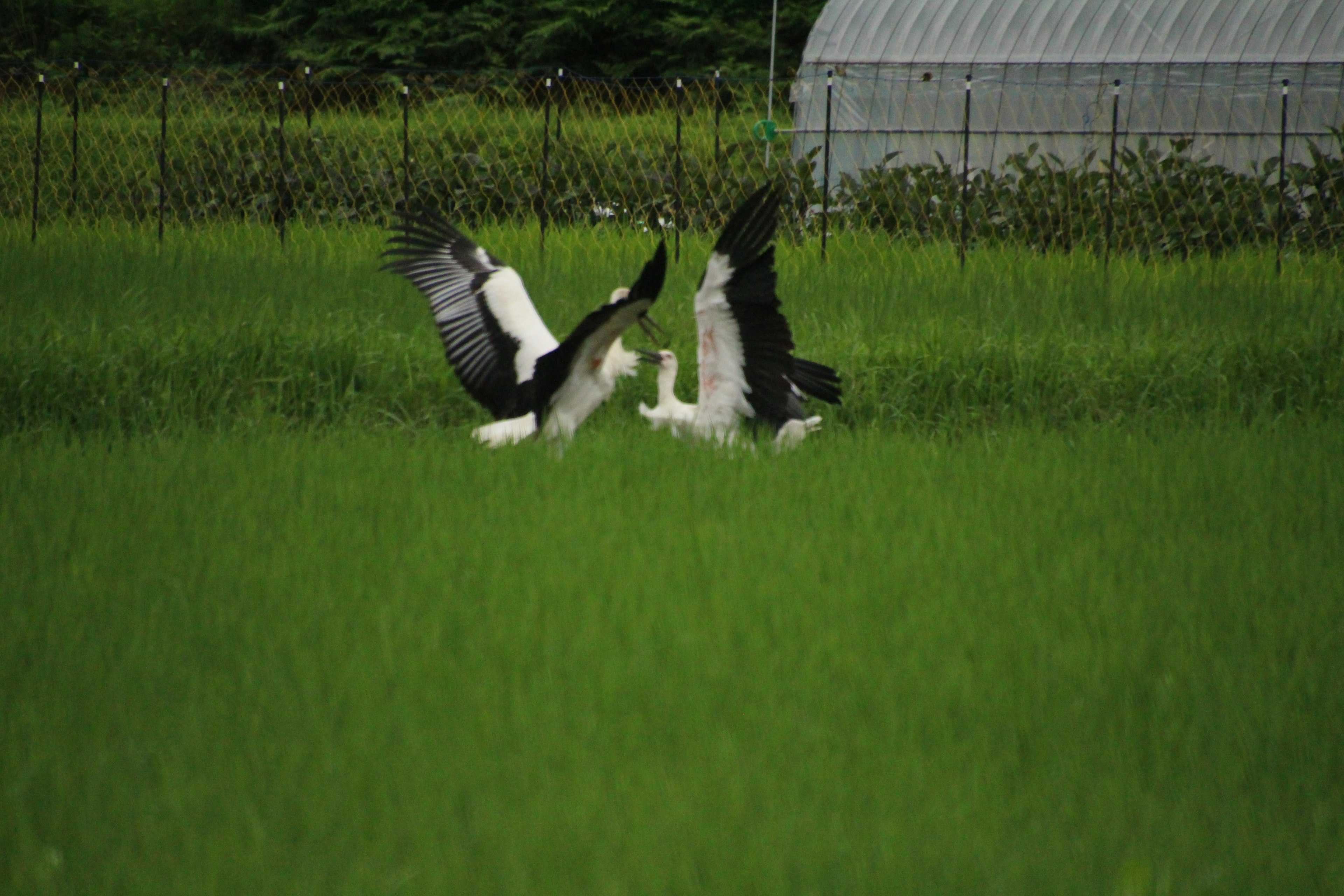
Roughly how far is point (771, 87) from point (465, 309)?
337 inches

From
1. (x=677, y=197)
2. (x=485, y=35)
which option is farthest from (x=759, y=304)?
(x=485, y=35)

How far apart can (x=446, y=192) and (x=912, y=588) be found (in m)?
9.71

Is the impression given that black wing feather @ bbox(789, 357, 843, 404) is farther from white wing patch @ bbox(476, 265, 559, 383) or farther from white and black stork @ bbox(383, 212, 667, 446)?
white wing patch @ bbox(476, 265, 559, 383)

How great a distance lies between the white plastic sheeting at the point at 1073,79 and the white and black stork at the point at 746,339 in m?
7.63

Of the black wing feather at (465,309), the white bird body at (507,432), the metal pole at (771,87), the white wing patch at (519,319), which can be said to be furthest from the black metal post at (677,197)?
the white bird body at (507,432)

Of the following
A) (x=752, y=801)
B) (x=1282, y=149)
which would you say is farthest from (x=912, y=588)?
(x=1282, y=149)

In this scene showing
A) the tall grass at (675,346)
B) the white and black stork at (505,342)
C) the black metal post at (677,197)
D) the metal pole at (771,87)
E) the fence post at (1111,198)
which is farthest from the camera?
the metal pole at (771,87)

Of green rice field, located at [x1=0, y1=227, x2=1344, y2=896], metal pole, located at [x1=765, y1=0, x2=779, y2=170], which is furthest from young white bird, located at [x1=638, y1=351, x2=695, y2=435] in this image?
metal pole, located at [x1=765, y1=0, x2=779, y2=170]

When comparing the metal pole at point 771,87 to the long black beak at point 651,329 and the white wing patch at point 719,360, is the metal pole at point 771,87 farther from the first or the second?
the white wing patch at point 719,360

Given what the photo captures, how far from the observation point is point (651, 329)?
6605 mm

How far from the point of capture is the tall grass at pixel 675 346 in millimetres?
5500

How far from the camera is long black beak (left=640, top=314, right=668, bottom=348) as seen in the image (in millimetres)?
4715

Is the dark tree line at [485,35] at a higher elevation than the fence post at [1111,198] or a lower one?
higher

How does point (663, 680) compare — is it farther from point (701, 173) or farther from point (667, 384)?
point (701, 173)
